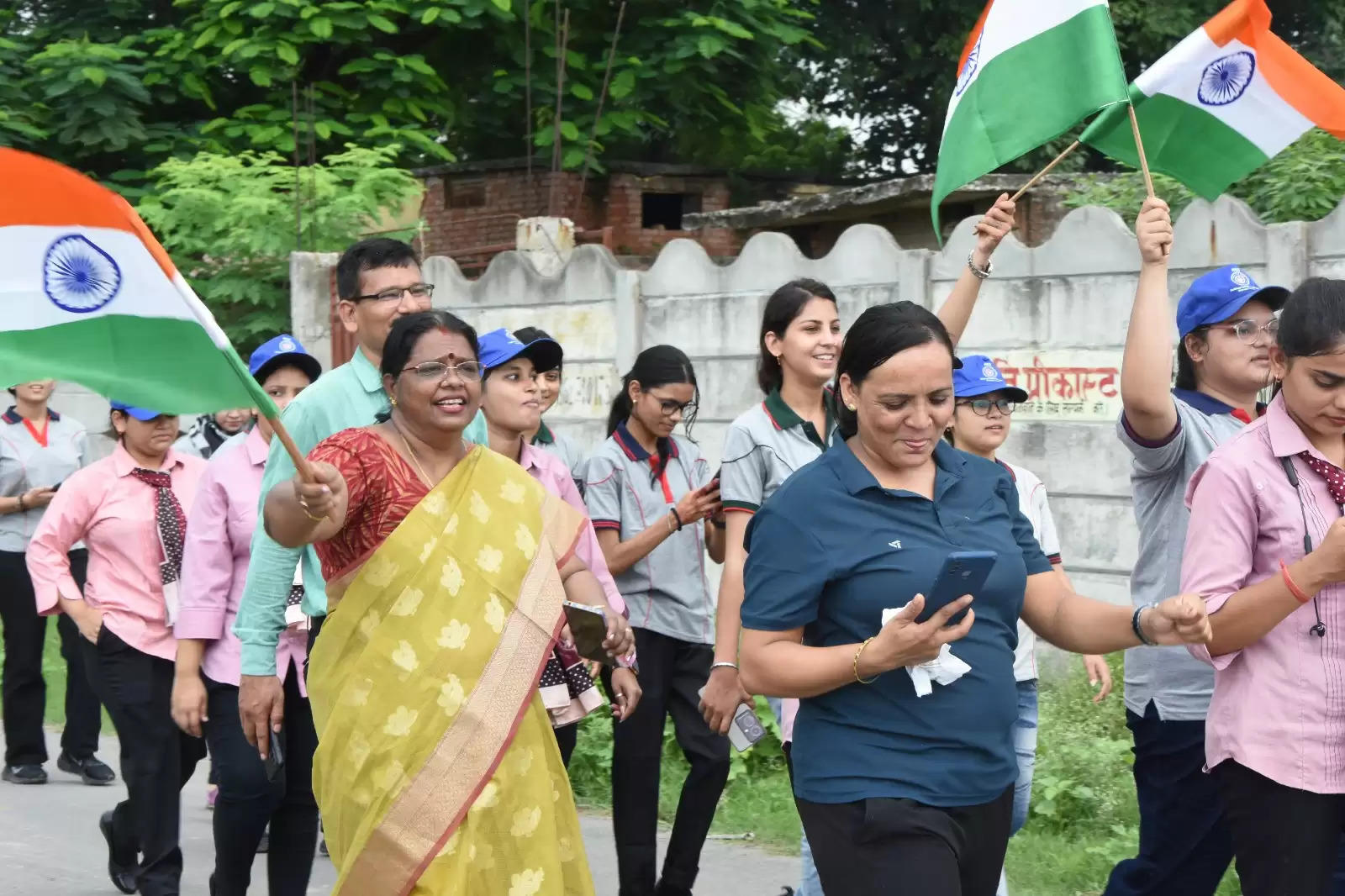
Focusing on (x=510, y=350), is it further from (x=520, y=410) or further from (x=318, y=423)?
(x=318, y=423)

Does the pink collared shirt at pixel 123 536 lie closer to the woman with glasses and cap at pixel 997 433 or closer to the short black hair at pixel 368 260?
the short black hair at pixel 368 260

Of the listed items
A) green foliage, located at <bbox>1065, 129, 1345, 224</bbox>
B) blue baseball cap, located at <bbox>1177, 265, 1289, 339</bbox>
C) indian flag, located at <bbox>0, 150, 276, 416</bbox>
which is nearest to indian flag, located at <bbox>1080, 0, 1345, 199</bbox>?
blue baseball cap, located at <bbox>1177, 265, 1289, 339</bbox>

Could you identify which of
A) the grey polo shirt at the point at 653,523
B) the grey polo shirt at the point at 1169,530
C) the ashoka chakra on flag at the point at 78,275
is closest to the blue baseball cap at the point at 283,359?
the grey polo shirt at the point at 653,523

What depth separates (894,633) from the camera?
350 cm

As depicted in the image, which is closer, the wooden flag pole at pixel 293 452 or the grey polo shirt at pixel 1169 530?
the wooden flag pole at pixel 293 452

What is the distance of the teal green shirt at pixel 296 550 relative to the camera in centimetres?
491

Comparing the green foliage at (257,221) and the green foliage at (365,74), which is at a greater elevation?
the green foliage at (365,74)

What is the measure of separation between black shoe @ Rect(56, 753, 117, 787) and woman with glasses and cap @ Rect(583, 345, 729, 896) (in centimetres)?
376

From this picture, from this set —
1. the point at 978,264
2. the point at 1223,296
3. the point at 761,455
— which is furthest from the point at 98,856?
the point at 1223,296

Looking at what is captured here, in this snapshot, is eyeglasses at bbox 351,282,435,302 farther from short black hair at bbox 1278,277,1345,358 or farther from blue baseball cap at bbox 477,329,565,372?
short black hair at bbox 1278,277,1345,358

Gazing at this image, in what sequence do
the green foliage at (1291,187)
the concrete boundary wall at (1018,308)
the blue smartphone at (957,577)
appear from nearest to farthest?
the blue smartphone at (957,577), the concrete boundary wall at (1018,308), the green foliage at (1291,187)

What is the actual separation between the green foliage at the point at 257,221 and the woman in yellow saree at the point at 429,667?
35.5ft

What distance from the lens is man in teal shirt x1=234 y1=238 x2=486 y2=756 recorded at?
491 centimetres

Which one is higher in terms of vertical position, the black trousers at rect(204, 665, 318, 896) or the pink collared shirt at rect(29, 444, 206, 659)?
the pink collared shirt at rect(29, 444, 206, 659)
